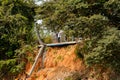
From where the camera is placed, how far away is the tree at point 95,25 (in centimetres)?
989

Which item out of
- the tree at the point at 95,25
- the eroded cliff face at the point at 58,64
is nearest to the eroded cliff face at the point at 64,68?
the eroded cliff face at the point at 58,64

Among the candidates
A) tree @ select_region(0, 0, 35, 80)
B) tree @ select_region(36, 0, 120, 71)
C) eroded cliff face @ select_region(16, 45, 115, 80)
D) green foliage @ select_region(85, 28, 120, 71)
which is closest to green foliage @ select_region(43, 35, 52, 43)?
tree @ select_region(0, 0, 35, 80)

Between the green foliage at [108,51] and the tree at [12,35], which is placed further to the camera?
the tree at [12,35]

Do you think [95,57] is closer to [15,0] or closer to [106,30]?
[106,30]

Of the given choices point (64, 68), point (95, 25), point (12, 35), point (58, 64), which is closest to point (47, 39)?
point (12, 35)

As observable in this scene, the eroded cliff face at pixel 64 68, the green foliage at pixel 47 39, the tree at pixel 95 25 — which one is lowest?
the eroded cliff face at pixel 64 68

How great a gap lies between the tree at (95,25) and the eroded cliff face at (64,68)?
0.89 m

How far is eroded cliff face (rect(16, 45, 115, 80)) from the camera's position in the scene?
11.5m

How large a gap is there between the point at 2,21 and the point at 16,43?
1.44m

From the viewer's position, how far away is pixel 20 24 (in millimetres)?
15281

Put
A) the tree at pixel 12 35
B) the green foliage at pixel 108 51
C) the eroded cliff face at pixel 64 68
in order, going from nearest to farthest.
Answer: the green foliage at pixel 108 51 < the eroded cliff face at pixel 64 68 < the tree at pixel 12 35

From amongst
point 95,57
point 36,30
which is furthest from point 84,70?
Result: point 36,30

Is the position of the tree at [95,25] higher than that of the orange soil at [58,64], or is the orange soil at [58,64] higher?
the tree at [95,25]

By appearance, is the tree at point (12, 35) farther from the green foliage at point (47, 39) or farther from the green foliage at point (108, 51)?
the green foliage at point (108, 51)
